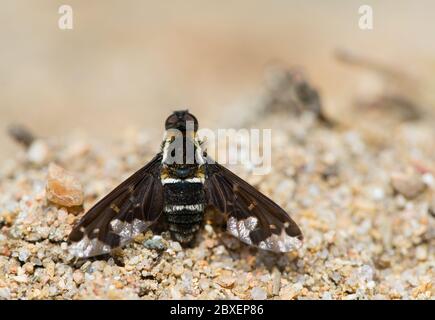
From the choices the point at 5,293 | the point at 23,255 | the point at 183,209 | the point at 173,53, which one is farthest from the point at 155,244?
the point at 173,53

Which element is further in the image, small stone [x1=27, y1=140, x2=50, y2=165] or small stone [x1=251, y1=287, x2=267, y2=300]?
small stone [x1=27, y1=140, x2=50, y2=165]

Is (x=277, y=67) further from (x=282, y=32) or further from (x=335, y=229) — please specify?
(x=282, y=32)

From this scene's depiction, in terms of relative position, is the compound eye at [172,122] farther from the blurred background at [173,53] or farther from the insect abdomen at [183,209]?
the blurred background at [173,53]

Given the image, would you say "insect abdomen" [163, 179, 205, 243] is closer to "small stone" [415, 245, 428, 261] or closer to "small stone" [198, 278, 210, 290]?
"small stone" [198, 278, 210, 290]

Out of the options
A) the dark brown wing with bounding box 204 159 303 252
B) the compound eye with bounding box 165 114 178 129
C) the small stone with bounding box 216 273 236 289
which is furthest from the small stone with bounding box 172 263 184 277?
the compound eye with bounding box 165 114 178 129

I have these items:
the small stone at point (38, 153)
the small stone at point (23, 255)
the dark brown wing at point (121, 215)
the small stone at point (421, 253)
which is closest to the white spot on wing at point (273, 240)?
the dark brown wing at point (121, 215)
